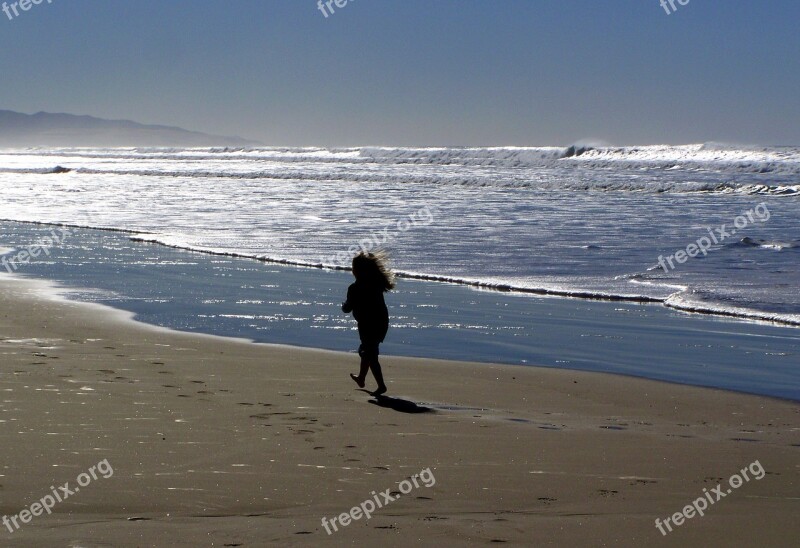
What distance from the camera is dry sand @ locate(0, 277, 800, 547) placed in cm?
477

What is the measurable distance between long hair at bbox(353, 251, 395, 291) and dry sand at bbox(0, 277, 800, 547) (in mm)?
844

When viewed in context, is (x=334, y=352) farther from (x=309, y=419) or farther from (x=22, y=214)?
(x=22, y=214)

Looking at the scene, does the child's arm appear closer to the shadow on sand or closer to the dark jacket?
the dark jacket

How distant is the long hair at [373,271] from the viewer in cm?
837

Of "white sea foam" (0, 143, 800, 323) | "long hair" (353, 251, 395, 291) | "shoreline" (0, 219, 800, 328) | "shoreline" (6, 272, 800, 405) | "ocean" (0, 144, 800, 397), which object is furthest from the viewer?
"white sea foam" (0, 143, 800, 323)

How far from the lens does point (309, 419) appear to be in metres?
6.86

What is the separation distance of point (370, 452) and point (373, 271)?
2548 mm

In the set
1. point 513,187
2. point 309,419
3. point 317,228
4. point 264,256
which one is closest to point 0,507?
point 309,419

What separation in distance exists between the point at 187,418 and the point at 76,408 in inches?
30.7

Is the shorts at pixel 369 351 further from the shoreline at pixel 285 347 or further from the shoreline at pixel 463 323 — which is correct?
the shoreline at pixel 463 323

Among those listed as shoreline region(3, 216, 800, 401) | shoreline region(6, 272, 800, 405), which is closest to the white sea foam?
shoreline region(3, 216, 800, 401)

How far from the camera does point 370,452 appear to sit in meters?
6.05

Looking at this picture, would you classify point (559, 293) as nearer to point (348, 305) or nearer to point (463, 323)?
point (463, 323)

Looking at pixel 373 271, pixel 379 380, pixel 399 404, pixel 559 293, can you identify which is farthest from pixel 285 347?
pixel 559 293
